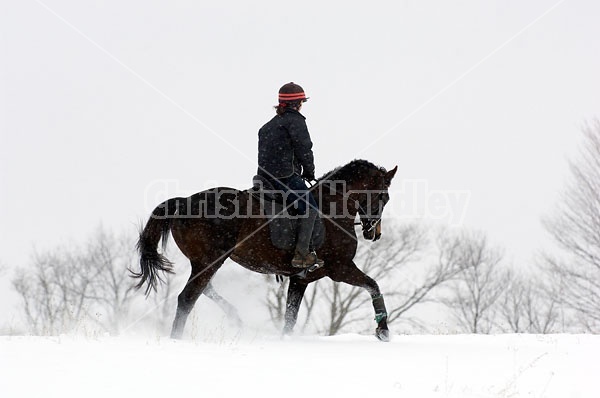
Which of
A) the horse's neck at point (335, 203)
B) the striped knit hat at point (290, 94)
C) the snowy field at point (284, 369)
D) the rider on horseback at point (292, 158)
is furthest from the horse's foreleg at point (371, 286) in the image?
the striped knit hat at point (290, 94)

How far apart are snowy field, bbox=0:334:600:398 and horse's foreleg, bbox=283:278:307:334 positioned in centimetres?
93

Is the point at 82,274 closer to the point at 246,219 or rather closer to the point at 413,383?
the point at 246,219

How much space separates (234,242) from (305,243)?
101 centimetres

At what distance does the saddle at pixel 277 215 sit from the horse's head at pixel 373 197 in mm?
1495

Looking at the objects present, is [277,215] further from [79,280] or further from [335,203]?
[79,280]

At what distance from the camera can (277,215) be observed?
8.74m

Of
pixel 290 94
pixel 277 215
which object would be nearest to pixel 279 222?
pixel 277 215

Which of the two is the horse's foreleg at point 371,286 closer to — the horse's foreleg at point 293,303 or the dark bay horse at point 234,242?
the dark bay horse at point 234,242

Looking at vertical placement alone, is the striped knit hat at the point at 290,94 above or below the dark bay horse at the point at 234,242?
above

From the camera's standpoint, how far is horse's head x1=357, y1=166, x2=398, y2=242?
987 centimetres

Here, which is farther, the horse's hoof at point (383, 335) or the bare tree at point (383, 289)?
the bare tree at point (383, 289)

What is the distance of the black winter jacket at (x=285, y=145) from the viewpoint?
28.7 ft

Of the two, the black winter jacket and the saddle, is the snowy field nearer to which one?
the saddle

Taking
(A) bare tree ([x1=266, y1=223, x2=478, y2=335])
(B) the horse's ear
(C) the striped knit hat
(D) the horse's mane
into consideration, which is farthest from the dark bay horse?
(A) bare tree ([x1=266, y1=223, x2=478, y2=335])
